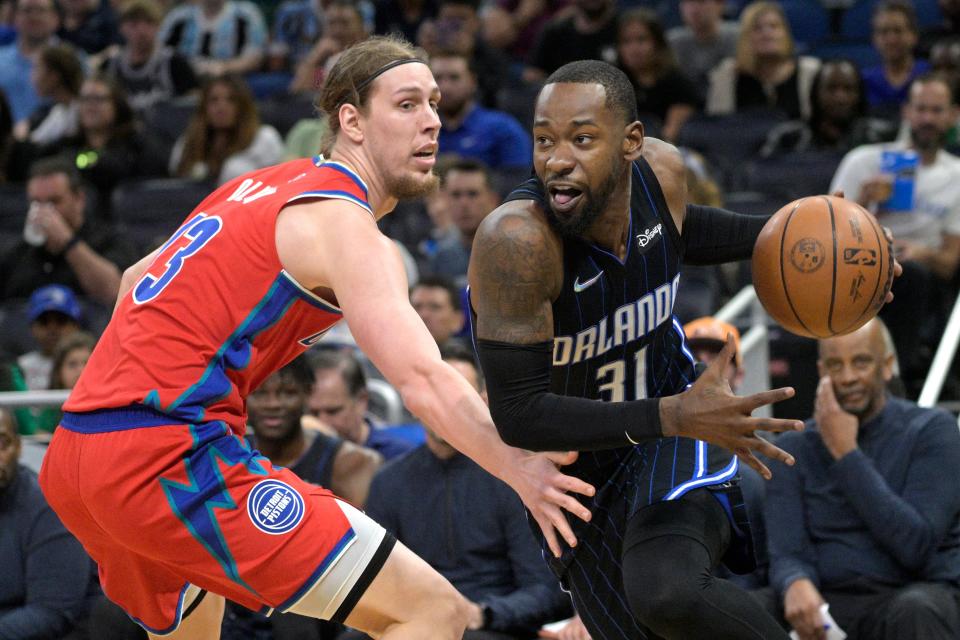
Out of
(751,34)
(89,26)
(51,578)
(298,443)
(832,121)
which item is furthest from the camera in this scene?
(89,26)

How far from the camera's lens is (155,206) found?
9320mm

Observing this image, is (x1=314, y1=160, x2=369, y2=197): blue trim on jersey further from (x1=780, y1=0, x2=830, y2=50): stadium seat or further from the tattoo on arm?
(x1=780, y1=0, x2=830, y2=50): stadium seat

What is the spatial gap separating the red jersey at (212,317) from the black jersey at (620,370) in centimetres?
63

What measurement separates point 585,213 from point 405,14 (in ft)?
26.2

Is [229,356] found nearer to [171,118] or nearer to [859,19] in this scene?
[171,118]

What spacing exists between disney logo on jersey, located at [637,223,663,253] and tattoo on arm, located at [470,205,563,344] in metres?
0.38

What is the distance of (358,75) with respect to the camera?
3.84 metres

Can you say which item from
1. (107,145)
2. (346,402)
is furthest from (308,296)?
(107,145)

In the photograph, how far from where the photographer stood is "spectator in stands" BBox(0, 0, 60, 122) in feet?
37.7

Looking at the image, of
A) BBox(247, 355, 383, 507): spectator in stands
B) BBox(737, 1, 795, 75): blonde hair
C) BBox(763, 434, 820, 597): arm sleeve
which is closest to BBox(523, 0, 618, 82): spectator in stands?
BBox(737, 1, 795, 75): blonde hair

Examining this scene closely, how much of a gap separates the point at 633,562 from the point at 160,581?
129 centimetres

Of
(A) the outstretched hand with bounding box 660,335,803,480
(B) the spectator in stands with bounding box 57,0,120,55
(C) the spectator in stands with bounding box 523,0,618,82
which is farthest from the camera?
(B) the spectator in stands with bounding box 57,0,120,55

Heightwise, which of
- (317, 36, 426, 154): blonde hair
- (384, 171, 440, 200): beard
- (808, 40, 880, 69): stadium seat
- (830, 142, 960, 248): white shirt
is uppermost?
(317, 36, 426, 154): blonde hair

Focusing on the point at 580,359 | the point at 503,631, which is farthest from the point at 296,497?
the point at 503,631
